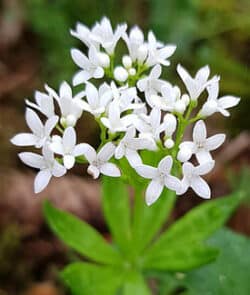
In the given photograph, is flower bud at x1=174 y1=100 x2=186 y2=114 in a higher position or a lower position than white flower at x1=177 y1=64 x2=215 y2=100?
lower

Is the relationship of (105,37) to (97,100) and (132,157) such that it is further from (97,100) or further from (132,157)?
(132,157)

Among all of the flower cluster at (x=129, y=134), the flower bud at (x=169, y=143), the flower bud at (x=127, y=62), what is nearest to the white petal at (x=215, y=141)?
the flower cluster at (x=129, y=134)

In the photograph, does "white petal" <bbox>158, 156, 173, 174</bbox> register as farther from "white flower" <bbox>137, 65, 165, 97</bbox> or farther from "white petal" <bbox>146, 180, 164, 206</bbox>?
"white flower" <bbox>137, 65, 165, 97</bbox>

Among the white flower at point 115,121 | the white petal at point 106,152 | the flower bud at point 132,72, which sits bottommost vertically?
the white petal at point 106,152

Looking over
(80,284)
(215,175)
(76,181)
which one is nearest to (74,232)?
(80,284)

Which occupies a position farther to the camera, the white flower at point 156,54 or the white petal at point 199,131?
the white flower at point 156,54

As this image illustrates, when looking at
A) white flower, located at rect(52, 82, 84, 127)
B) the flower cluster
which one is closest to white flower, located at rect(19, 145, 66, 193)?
the flower cluster

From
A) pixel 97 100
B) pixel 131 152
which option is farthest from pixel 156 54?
pixel 131 152

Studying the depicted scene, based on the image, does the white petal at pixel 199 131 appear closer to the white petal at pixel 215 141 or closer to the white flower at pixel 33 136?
the white petal at pixel 215 141
